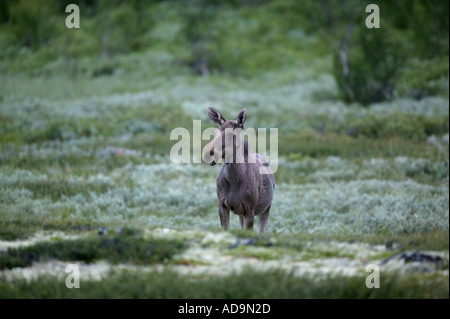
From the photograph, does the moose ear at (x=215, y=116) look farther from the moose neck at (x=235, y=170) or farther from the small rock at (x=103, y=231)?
the small rock at (x=103, y=231)

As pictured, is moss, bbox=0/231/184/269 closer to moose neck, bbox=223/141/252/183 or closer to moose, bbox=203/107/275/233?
moose, bbox=203/107/275/233

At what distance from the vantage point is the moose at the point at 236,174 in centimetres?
893

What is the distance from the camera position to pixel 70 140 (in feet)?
80.9

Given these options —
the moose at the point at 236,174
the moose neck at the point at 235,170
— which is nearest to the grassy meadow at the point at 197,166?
the moose at the point at 236,174

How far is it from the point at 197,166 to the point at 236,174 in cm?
1145

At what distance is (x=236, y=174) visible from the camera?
9.52 meters

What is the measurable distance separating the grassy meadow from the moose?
685 millimetres

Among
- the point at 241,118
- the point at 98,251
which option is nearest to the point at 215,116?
the point at 241,118

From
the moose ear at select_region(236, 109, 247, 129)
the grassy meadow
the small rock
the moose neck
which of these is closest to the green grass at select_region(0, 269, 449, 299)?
the grassy meadow

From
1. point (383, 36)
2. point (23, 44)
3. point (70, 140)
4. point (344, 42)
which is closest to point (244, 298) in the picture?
point (70, 140)

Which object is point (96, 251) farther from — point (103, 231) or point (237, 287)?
point (237, 287)

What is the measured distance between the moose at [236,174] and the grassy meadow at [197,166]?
2.25ft

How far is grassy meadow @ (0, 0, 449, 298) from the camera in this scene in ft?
24.3
